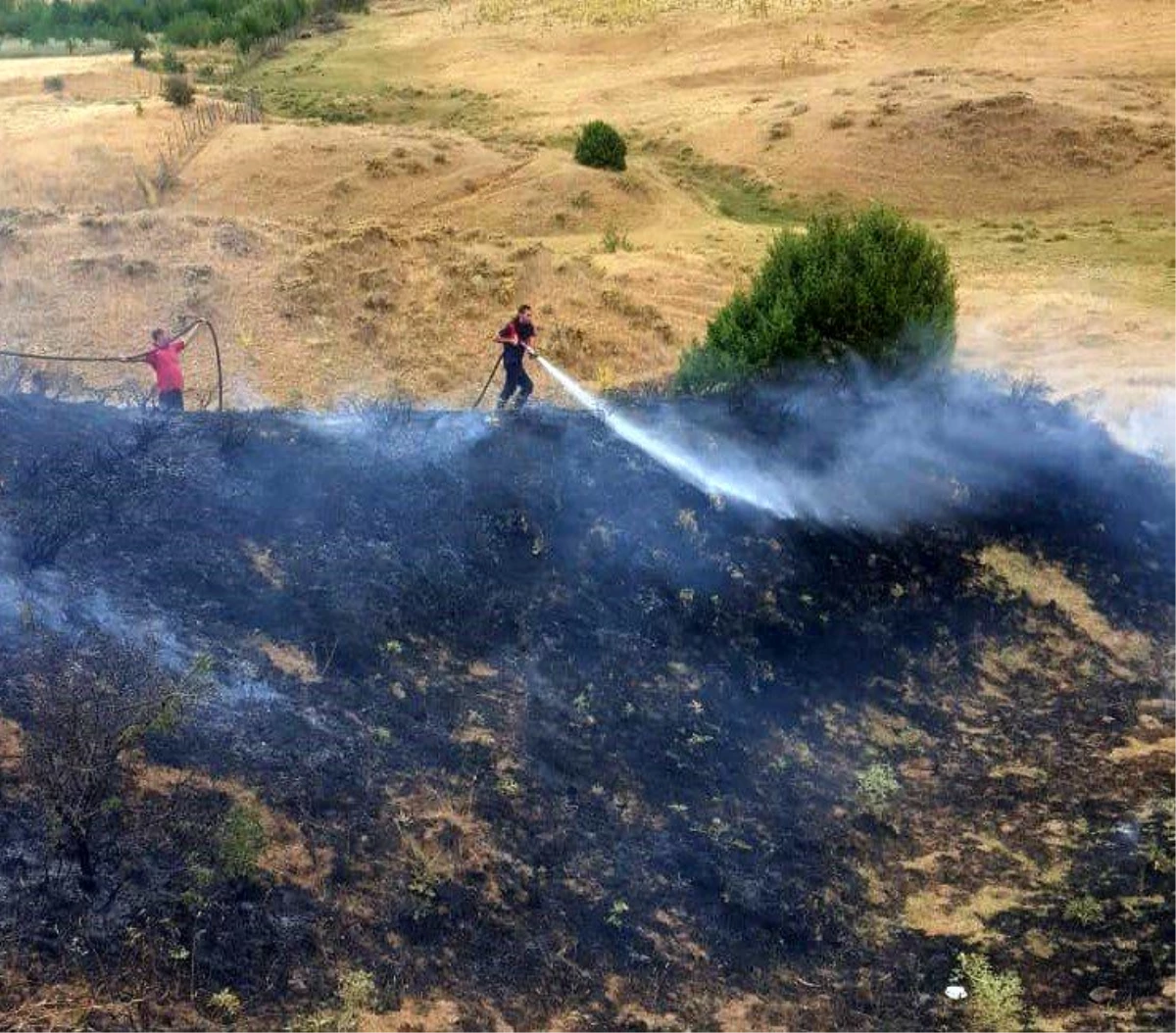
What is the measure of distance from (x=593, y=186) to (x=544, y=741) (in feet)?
61.3

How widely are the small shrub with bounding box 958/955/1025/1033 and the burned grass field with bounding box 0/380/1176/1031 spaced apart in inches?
0.8

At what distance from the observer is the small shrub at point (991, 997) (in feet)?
A: 20.1

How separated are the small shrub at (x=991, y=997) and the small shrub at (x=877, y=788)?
146cm

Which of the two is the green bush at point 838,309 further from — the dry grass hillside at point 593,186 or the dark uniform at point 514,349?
the dry grass hillside at point 593,186

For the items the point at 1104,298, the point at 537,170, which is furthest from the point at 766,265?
the point at 537,170

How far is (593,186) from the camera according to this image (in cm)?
2438

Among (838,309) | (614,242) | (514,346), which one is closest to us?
(514,346)

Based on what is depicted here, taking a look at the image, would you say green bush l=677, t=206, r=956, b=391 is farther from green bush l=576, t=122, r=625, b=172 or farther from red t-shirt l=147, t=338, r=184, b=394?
green bush l=576, t=122, r=625, b=172

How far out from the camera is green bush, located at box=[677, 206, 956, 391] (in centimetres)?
1298

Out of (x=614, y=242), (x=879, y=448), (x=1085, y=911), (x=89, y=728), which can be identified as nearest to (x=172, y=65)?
(x=614, y=242)

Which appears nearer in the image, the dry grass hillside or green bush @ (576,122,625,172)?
the dry grass hillside

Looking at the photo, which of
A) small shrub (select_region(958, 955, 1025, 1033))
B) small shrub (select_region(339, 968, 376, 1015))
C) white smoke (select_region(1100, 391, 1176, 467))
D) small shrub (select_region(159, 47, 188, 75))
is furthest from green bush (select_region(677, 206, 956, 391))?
small shrub (select_region(159, 47, 188, 75))

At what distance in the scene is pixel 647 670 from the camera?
867cm

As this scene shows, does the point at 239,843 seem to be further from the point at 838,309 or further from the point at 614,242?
the point at 614,242
